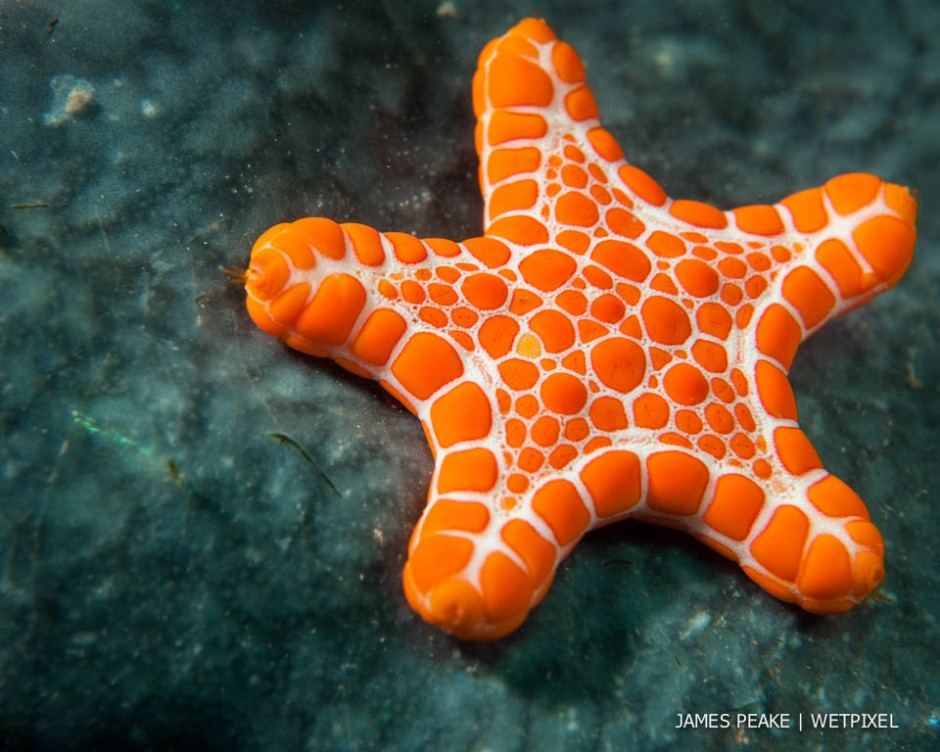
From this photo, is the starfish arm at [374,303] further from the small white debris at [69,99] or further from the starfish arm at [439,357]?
the small white debris at [69,99]

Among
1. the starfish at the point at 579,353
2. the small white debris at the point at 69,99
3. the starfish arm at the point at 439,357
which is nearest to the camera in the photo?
the starfish arm at the point at 439,357

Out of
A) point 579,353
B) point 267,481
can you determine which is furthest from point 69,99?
point 579,353

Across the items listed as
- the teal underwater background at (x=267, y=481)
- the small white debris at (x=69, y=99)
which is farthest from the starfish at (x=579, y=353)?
the small white debris at (x=69, y=99)

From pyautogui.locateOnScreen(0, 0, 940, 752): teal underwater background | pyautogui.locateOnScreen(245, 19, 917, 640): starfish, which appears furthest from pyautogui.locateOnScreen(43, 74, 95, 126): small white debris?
pyautogui.locateOnScreen(245, 19, 917, 640): starfish

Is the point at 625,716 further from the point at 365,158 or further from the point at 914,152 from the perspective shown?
the point at 914,152

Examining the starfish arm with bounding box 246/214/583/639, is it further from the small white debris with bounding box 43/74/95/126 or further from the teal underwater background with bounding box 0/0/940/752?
the small white debris with bounding box 43/74/95/126

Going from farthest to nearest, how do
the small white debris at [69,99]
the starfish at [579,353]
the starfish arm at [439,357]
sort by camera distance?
the small white debris at [69,99]
the starfish at [579,353]
the starfish arm at [439,357]

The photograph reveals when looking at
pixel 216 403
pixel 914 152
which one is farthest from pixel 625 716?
pixel 914 152
